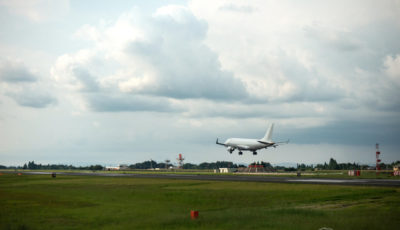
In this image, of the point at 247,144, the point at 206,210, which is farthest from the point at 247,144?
the point at 206,210

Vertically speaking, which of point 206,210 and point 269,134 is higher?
point 269,134

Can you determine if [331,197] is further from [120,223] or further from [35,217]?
[35,217]

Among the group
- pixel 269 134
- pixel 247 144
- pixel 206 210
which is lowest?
pixel 206 210

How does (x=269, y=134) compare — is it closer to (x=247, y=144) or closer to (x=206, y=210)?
(x=247, y=144)

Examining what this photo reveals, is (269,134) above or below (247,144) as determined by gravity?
above

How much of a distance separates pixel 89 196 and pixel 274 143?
104576mm

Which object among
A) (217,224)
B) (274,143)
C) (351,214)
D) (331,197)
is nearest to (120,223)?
(217,224)

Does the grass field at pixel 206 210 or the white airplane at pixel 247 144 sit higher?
the white airplane at pixel 247 144

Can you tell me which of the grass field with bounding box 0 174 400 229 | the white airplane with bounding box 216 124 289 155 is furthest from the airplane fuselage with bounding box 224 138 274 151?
the grass field with bounding box 0 174 400 229

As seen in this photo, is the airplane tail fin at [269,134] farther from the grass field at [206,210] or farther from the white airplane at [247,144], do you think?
the grass field at [206,210]

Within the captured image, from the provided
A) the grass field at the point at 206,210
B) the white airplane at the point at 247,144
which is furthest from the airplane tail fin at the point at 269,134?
the grass field at the point at 206,210

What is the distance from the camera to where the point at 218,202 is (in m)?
46.7

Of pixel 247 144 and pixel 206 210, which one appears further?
pixel 247 144

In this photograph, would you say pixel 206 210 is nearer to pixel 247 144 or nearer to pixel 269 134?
pixel 247 144
